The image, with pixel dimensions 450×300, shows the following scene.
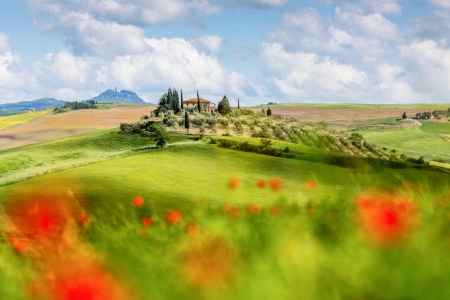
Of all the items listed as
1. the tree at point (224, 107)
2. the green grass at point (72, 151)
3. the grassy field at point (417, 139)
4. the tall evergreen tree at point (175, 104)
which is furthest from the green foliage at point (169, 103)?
the grassy field at point (417, 139)

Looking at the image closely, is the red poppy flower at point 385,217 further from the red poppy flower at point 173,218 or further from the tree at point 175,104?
the tree at point 175,104

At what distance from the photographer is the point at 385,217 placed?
315cm

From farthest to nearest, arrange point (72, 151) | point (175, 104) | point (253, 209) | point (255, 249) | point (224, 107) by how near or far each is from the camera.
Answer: point (224, 107) → point (175, 104) → point (72, 151) → point (253, 209) → point (255, 249)

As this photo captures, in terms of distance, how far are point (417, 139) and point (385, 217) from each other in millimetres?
131510

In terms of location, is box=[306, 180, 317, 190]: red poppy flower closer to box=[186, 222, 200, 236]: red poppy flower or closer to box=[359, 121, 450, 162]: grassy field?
box=[186, 222, 200, 236]: red poppy flower

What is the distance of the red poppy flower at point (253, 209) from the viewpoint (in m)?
3.57

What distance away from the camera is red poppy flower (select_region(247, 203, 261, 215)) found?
3.57m

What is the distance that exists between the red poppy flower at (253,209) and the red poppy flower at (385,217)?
741mm

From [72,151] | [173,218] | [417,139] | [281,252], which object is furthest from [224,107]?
[281,252]

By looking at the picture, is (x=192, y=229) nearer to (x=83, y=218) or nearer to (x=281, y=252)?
(x=281, y=252)

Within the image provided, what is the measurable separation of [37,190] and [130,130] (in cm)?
4023

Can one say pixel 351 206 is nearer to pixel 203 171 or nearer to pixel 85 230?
pixel 85 230

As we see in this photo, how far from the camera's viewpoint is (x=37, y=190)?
41875mm

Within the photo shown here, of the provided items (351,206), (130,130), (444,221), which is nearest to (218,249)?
(351,206)
